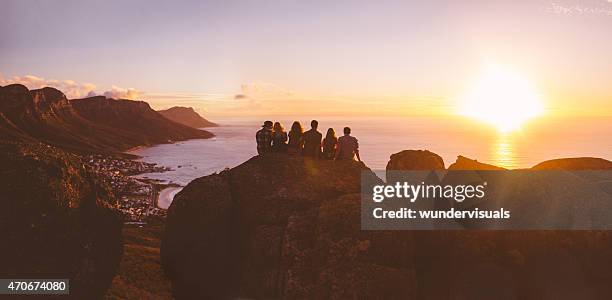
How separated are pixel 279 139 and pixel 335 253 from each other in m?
7.06

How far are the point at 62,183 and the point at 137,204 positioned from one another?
12591 centimetres

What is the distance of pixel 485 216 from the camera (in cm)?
1886

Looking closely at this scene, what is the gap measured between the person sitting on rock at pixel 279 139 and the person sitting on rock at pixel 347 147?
2.59 meters

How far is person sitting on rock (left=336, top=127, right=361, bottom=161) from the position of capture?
22116mm

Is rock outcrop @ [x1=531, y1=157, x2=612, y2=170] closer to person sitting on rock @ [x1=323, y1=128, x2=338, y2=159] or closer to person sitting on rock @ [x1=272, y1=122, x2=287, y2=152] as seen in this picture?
person sitting on rock @ [x1=323, y1=128, x2=338, y2=159]

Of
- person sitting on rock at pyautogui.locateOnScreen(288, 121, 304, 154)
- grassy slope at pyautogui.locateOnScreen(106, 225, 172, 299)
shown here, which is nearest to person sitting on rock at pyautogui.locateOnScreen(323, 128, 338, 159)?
person sitting on rock at pyautogui.locateOnScreen(288, 121, 304, 154)

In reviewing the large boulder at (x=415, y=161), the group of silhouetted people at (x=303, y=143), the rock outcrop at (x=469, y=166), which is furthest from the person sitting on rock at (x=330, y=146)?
the rock outcrop at (x=469, y=166)

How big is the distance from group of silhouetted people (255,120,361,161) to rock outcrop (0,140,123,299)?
25.2 feet

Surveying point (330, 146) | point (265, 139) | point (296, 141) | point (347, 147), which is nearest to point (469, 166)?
point (347, 147)

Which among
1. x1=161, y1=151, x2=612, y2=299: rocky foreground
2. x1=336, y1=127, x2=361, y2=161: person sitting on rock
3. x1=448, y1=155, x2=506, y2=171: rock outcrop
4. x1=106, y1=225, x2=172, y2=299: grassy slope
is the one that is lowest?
x1=106, y1=225, x2=172, y2=299: grassy slope

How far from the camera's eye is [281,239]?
61.3 feet

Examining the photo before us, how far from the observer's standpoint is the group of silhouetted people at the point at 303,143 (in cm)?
2219

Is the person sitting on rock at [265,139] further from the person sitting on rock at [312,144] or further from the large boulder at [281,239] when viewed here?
the person sitting on rock at [312,144]

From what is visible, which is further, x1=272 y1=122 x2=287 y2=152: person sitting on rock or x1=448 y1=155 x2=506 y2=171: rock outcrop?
x1=272 y1=122 x2=287 y2=152: person sitting on rock
